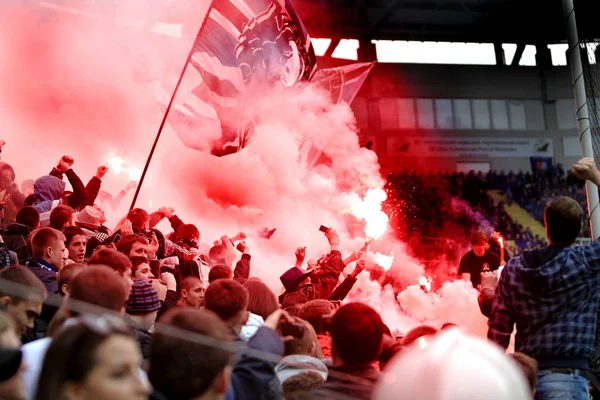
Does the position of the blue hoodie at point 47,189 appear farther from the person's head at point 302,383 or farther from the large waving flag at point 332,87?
the large waving flag at point 332,87

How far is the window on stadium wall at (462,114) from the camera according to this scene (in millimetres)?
24500

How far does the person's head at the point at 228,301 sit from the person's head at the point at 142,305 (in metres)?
0.56

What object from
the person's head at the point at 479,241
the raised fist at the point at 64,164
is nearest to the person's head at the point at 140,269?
the raised fist at the point at 64,164

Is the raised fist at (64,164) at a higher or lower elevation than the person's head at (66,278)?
higher

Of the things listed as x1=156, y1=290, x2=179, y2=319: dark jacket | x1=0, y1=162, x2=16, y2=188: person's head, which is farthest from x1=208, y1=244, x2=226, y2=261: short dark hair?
x1=0, y1=162, x2=16, y2=188: person's head

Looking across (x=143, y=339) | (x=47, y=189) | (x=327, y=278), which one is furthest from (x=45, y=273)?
(x=327, y=278)

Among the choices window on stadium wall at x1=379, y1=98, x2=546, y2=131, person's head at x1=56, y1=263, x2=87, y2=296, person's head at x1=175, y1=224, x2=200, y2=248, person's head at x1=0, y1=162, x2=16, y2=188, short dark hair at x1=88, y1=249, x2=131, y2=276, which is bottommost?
person's head at x1=56, y1=263, x2=87, y2=296

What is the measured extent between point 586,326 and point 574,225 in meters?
0.48

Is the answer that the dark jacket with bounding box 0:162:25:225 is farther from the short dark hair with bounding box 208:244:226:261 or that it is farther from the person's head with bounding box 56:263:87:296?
the person's head with bounding box 56:263:87:296

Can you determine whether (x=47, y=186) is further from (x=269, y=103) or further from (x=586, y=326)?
(x=586, y=326)

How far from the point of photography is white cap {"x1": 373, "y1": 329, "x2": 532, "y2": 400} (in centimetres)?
175

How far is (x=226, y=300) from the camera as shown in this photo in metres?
3.23

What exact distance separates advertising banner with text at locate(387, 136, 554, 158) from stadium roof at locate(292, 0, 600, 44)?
11.2ft

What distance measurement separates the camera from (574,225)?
3.61 metres
